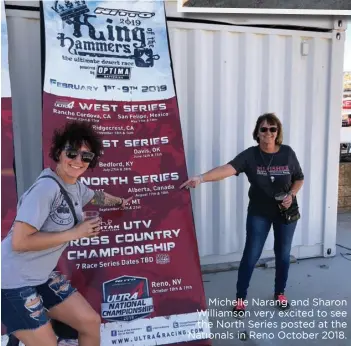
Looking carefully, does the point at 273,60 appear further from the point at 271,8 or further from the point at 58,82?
the point at 58,82

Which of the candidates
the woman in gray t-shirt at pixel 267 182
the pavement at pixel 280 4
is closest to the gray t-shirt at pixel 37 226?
the woman in gray t-shirt at pixel 267 182

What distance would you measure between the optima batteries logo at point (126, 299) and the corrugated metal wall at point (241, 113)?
1387mm

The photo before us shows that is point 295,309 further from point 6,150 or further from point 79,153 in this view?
point 6,150

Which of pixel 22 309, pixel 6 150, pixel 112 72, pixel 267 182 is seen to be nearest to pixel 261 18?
pixel 112 72

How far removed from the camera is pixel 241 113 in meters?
4.30

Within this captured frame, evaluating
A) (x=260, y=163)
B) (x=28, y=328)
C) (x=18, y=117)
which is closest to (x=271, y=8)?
(x=260, y=163)

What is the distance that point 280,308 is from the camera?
3514 mm

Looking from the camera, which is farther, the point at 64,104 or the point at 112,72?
the point at 112,72

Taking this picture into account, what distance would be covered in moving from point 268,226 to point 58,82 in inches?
76.0

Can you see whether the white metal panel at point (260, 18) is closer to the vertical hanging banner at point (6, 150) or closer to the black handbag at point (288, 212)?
the vertical hanging banner at point (6, 150)

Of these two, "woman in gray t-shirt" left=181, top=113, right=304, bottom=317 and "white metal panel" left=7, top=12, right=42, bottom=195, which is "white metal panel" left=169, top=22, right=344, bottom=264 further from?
"white metal panel" left=7, top=12, right=42, bottom=195

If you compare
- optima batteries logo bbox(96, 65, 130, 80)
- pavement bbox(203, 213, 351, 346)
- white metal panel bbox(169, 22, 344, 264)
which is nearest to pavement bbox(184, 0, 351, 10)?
white metal panel bbox(169, 22, 344, 264)

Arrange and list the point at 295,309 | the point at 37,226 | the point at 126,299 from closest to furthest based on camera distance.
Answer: the point at 37,226 → the point at 126,299 → the point at 295,309

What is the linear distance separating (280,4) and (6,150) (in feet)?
9.63
